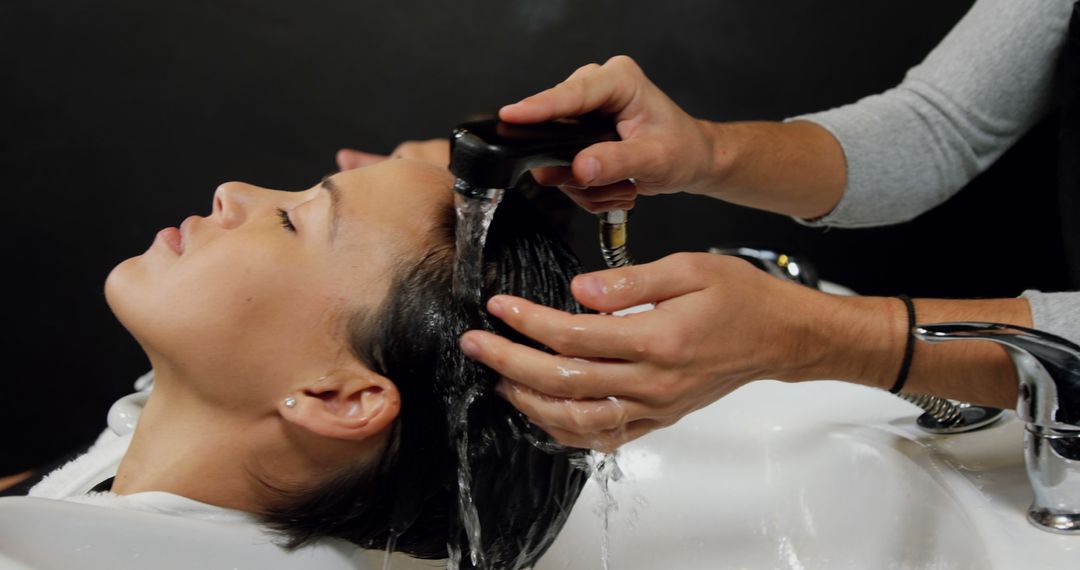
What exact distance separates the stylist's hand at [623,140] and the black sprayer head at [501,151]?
29mm

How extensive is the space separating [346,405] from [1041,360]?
69cm

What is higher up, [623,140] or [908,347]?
[623,140]

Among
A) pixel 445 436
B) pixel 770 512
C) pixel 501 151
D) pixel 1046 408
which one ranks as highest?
pixel 501 151

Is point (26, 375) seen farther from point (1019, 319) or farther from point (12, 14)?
point (1019, 319)

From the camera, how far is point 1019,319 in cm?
103

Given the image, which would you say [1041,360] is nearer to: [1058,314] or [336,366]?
[1058,314]

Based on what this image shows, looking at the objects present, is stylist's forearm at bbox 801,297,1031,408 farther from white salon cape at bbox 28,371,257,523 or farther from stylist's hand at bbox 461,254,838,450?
white salon cape at bbox 28,371,257,523

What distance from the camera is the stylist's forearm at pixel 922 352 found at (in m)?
1.01

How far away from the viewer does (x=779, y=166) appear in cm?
136

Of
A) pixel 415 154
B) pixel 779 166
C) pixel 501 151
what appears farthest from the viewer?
pixel 415 154

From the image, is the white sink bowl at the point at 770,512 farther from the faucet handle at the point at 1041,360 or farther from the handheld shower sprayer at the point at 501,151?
the handheld shower sprayer at the point at 501,151

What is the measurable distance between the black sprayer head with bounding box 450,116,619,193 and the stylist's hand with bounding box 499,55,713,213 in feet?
0.09

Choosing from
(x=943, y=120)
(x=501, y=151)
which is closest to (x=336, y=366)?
(x=501, y=151)

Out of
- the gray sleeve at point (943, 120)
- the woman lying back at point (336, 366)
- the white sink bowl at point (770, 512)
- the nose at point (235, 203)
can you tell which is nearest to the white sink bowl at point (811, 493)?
the white sink bowl at point (770, 512)
